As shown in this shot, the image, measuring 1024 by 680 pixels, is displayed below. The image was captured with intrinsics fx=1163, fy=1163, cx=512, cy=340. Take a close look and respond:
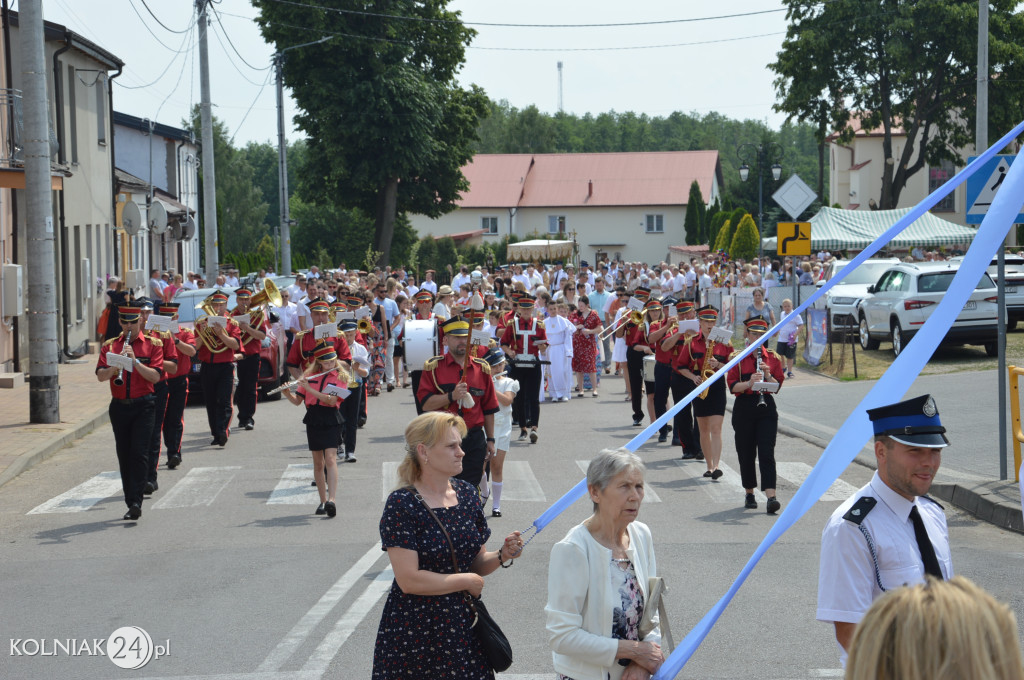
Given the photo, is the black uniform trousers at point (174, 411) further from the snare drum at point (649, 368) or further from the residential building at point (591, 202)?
the residential building at point (591, 202)

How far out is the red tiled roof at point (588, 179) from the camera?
87562mm

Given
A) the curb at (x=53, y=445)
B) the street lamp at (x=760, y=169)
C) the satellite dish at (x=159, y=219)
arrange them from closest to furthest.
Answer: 1. the curb at (x=53, y=445)
2. the satellite dish at (x=159, y=219)
3. the street lamp at (x=760, y=169)

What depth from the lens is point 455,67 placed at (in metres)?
54.7

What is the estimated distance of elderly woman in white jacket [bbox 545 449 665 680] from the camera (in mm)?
4098

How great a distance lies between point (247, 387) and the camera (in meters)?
17.2

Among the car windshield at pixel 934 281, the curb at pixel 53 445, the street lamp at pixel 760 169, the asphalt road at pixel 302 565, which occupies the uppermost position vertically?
the street lamp at pixel 760 169

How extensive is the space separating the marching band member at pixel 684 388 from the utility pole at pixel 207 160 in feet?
58.1

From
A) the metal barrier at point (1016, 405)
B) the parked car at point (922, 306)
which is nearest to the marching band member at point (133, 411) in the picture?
the metal barrier at point (1016, 405)

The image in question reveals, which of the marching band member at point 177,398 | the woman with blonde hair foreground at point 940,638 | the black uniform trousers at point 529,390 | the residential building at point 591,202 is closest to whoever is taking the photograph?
the woman with blonde hair foreground at point 940,638

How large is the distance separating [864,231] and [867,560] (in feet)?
126

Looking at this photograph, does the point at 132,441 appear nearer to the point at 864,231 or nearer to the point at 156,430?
the point at 156,430

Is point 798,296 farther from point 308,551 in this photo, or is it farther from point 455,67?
point 455,67

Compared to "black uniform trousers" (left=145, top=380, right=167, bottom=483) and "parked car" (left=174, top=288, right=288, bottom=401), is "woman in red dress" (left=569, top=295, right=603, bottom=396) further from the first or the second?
"black uniform trousers" (left=145, top=380, right=167, bottom=483)

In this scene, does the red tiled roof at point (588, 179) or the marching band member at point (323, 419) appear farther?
the red tiled roof at point (588, 179)
